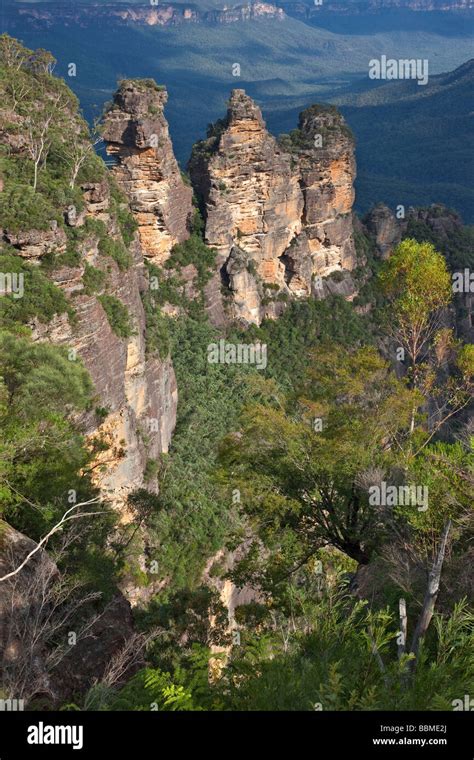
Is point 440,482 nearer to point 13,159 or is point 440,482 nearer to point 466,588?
point 466,588

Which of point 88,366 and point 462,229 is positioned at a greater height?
point 462,229

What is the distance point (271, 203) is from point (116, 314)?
25786 millimetres

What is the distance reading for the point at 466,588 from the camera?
11453 mm

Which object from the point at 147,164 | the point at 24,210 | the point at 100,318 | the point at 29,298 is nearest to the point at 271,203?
the point at 147,164

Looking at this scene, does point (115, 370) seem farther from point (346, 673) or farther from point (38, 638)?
point (346, 673)

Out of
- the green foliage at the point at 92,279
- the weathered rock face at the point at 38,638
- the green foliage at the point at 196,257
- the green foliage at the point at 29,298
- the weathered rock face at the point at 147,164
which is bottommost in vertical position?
the weathered rock face at the point at 38,638

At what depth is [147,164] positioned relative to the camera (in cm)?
4194

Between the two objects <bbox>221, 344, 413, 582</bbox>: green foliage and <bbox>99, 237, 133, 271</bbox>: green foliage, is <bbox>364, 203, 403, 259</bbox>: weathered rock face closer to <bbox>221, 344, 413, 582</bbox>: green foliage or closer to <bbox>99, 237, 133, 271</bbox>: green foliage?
<bbox>99, 237, 133, 271</bbox>: green foliage

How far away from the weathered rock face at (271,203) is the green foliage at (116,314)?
1979cm

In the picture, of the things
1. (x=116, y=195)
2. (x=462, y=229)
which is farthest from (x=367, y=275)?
(x=116, y=195)

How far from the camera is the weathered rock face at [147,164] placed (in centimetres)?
4041

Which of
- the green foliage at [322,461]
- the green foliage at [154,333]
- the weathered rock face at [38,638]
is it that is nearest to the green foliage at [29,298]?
the weathered rock face at [38,638]

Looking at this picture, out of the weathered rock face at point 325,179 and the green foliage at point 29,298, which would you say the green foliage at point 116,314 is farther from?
the weathered rock face at point 325,179
